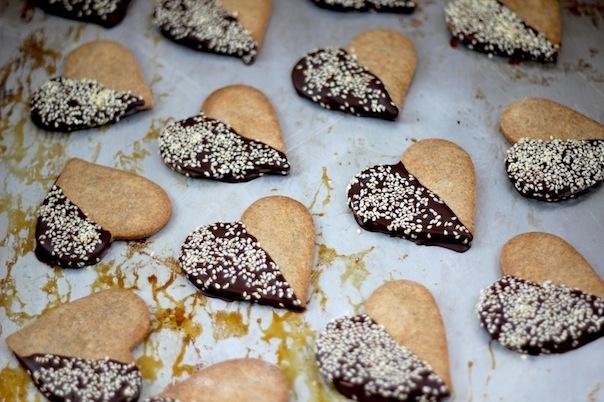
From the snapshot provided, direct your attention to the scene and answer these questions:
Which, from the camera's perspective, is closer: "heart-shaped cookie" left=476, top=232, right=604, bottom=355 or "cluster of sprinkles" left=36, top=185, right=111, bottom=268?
"heart-shaped cookie" left=476, top=232, right=604, bottom=355

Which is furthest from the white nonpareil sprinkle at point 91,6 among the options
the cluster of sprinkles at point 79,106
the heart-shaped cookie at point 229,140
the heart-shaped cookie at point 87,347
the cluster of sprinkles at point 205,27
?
the heart-shaped cookie at point 87,347

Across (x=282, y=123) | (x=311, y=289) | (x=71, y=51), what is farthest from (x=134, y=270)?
(x=71, y=51)

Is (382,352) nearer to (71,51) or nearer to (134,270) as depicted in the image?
(134,270)

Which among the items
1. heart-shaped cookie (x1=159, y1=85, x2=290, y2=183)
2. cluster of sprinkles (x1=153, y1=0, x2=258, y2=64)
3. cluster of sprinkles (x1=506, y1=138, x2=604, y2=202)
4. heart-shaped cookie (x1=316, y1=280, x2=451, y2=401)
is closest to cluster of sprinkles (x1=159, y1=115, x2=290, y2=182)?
heart-shaped cookie (x1=159, y1=85, x2=290, y2=183)

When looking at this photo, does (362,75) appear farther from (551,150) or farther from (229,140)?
(551,150)

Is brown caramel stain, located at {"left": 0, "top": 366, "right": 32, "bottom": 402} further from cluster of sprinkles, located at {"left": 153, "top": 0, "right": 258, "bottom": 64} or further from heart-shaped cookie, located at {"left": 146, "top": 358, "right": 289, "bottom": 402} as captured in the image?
cluster of sprinkles, located at {"left": 153, "top": 0, "right": 258, "bottom": 64}

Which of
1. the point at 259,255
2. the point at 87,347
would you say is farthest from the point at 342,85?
the point at 87,347

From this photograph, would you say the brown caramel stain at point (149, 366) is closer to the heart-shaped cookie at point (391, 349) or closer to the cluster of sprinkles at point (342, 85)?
the heart-shaped cookie at point (391, 349)
